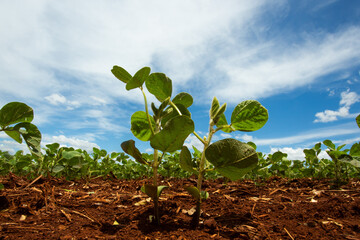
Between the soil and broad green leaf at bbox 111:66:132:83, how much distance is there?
3.27 feet

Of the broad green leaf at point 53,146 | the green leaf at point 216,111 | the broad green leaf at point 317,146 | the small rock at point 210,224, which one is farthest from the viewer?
the broad green leaf at point 317,146

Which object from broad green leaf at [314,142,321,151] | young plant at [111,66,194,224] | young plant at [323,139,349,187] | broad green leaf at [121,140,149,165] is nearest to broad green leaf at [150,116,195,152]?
young plant at [111,66,194,224]

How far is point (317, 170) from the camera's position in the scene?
13.1ft

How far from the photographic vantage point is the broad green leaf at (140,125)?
65.4 inches

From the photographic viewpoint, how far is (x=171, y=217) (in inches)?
68.7

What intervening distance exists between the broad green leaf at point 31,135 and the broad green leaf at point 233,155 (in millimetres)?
1421

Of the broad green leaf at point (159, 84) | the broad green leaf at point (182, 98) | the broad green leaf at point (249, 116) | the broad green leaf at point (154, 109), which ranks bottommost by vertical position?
the broad green leaf at point (249, 116)

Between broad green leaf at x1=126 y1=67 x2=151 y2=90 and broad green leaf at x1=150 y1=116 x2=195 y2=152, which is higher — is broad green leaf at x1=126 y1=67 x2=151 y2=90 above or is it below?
above

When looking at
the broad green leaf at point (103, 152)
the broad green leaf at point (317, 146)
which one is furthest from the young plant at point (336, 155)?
the broad green leaf at point (103, 152)

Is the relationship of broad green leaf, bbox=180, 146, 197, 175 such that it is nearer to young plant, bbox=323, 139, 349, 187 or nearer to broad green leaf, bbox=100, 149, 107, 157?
young plant, bbox=323, 139, 349, 187

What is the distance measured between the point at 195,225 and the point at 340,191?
2.34 meters

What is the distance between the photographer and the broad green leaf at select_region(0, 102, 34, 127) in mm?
1789

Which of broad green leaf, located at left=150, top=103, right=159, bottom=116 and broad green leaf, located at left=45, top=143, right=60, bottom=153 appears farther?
broad green leaf, located at left=45, top=143, right=60, bottom=153

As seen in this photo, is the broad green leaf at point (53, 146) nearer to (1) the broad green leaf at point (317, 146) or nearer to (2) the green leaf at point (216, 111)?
(2) the green leaf at point (216, 111)
